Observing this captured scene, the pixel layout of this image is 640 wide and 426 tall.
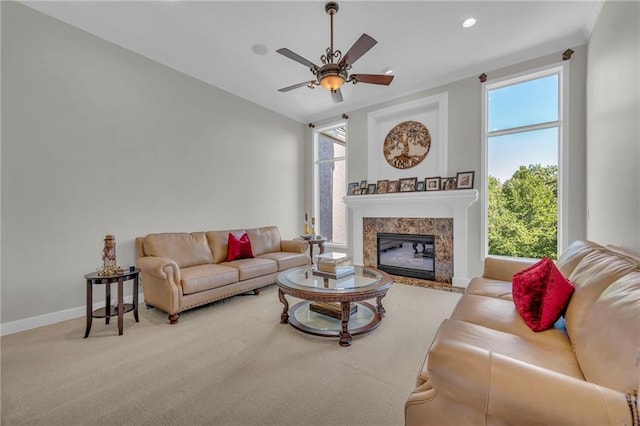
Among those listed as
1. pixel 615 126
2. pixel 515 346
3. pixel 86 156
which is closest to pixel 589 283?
pixel 515 346

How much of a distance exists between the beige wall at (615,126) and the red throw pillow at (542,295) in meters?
0.82

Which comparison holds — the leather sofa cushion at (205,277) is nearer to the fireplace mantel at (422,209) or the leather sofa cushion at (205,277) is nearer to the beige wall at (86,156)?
the beige wall at (86,156)

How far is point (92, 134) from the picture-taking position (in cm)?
307

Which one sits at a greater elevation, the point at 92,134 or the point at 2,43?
the point at 2,43

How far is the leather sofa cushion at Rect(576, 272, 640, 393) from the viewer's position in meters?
0.82

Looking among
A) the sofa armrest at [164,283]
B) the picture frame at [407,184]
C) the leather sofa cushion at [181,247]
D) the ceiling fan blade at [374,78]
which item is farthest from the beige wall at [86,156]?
the picture frame at [407,184]

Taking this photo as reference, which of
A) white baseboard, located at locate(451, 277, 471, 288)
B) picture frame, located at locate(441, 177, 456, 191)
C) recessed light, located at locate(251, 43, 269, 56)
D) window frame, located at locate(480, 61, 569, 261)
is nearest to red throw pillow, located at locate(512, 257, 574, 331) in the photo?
window frame, located at locate(480, 61, 569, 261)

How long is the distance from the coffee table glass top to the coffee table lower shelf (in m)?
0.38

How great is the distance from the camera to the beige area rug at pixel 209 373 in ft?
5.08

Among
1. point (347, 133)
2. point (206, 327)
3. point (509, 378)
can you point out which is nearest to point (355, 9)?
point (347, 133)

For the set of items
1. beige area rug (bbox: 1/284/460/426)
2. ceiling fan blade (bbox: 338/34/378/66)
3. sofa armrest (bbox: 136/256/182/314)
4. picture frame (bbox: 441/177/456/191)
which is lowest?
beige area rug (bbox: 1/284/460/426)

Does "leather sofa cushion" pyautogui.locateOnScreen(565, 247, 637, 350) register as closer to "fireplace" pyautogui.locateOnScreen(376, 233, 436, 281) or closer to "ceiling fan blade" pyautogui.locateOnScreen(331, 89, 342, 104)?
"ceiling fan blade" pyautogui.locateOnScreen(331, 89, 342, 104)

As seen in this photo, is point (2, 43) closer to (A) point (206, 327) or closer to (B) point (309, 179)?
(A) point (206, 327)

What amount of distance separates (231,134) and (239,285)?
256cm
